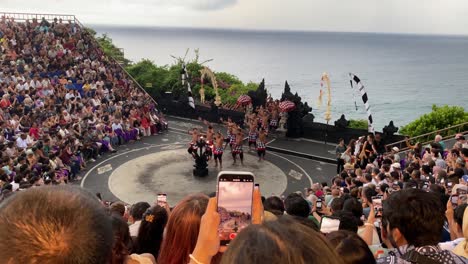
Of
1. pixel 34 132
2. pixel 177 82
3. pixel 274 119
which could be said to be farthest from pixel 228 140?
pixel 177 82

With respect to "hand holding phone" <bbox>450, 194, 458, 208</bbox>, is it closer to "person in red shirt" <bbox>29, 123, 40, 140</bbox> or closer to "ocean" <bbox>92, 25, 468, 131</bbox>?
"person in red shirt" <bbox>29, 123, 40, 140</bbox>

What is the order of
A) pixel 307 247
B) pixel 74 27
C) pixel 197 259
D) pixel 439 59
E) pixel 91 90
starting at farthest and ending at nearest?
pixel 439 59
pixel 74 27
pixel 91 90
pixel 197 259
pixel 307 247

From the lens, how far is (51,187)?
1.82m

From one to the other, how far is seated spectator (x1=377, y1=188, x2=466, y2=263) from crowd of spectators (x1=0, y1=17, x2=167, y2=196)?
9.67 metres

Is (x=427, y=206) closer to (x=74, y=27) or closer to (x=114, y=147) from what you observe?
(x=114, y=147)

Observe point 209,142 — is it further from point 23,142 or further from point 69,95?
point 69,95

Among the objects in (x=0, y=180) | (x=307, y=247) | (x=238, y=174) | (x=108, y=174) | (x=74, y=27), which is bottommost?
(x=108, y=174)

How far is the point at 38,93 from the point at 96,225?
21387 mm

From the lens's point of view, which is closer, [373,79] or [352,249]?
[352,249]


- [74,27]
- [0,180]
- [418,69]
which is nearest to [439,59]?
[418,69]

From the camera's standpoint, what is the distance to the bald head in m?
1.61

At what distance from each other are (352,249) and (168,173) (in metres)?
15.1

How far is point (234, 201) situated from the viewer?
327cm

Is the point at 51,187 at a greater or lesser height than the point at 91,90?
greater
